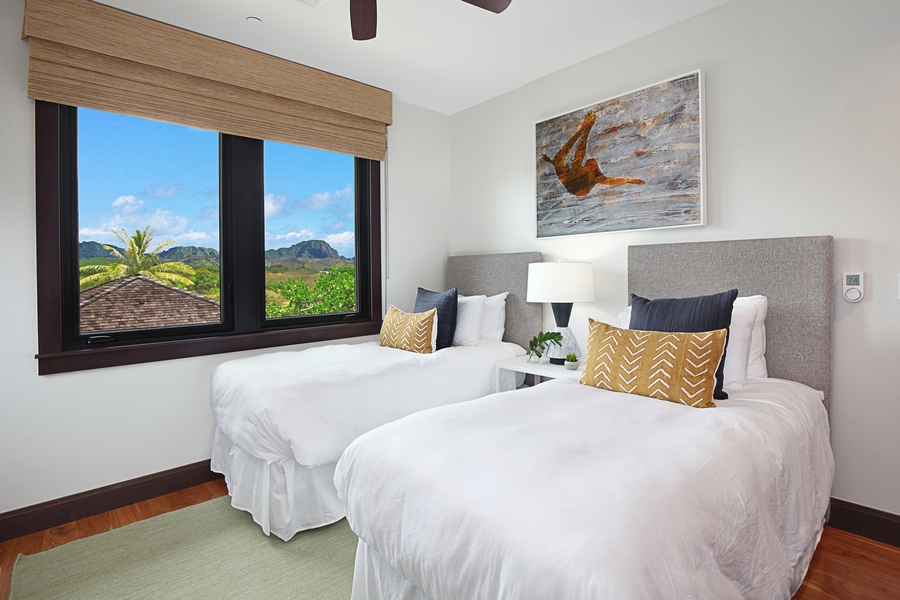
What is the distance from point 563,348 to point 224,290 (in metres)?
2.16

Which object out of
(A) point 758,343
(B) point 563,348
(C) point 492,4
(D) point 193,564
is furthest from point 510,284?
(D) point 193,564

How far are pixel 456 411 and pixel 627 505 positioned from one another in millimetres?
777

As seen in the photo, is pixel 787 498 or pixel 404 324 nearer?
pixel 787 498

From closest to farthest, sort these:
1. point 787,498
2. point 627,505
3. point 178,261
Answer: point 627,505, point 787,498, point 178,261

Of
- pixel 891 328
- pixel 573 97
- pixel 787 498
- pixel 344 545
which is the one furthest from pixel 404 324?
pixel 891 328

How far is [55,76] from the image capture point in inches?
92.1

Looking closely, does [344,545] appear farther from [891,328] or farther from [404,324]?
[891,328]

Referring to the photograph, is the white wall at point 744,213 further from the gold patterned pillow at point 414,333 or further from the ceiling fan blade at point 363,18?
the ceiling fan blade at point 363,18

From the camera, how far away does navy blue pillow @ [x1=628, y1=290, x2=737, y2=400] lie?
2037 millimetres

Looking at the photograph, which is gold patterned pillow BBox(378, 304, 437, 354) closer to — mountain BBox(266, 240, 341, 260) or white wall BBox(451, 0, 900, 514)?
mountain BBox(266, 240, 341, 260)

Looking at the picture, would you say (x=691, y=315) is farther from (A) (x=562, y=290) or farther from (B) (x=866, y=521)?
(B) (x=866, y=521)

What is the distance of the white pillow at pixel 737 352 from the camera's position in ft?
6.94

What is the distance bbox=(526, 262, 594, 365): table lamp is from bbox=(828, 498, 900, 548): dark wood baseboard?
1.41m

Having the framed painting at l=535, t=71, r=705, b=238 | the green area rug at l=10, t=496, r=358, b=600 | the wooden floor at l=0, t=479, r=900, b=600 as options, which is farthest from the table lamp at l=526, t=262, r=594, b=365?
the green area rug at l=10, t=496, r=358, b=600
